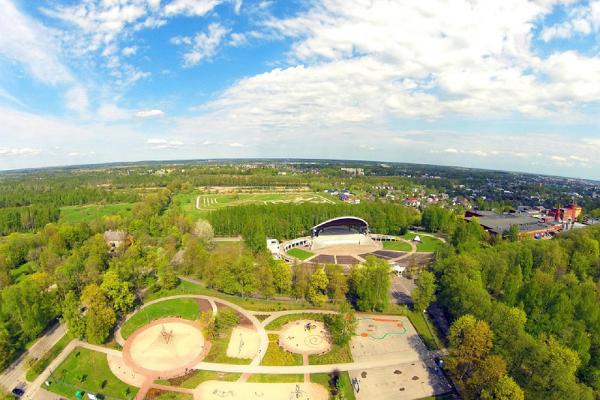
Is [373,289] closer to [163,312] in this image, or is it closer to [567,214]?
[163,312]

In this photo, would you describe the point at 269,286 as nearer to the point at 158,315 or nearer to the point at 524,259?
the point at 158,315

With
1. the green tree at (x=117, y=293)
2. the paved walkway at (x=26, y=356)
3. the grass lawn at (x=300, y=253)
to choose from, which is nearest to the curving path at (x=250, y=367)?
the paved walkway at (x=26, y=356)

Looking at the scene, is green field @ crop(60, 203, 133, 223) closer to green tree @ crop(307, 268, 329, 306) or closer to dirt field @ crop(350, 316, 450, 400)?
green tree @ crop(307, 268, 329, 306)

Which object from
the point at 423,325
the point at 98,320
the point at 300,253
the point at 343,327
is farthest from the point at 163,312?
the point at 423,325

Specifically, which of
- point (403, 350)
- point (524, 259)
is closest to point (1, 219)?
point (403, 350)

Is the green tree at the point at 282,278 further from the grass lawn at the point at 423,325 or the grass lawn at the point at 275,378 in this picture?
the grass lawn at the point at 275,378

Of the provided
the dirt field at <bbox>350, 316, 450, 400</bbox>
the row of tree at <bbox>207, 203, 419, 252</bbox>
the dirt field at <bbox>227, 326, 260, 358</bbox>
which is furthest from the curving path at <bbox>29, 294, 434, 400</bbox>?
the row of tree at <bbox>207, 203, 419, 252</bbox>
